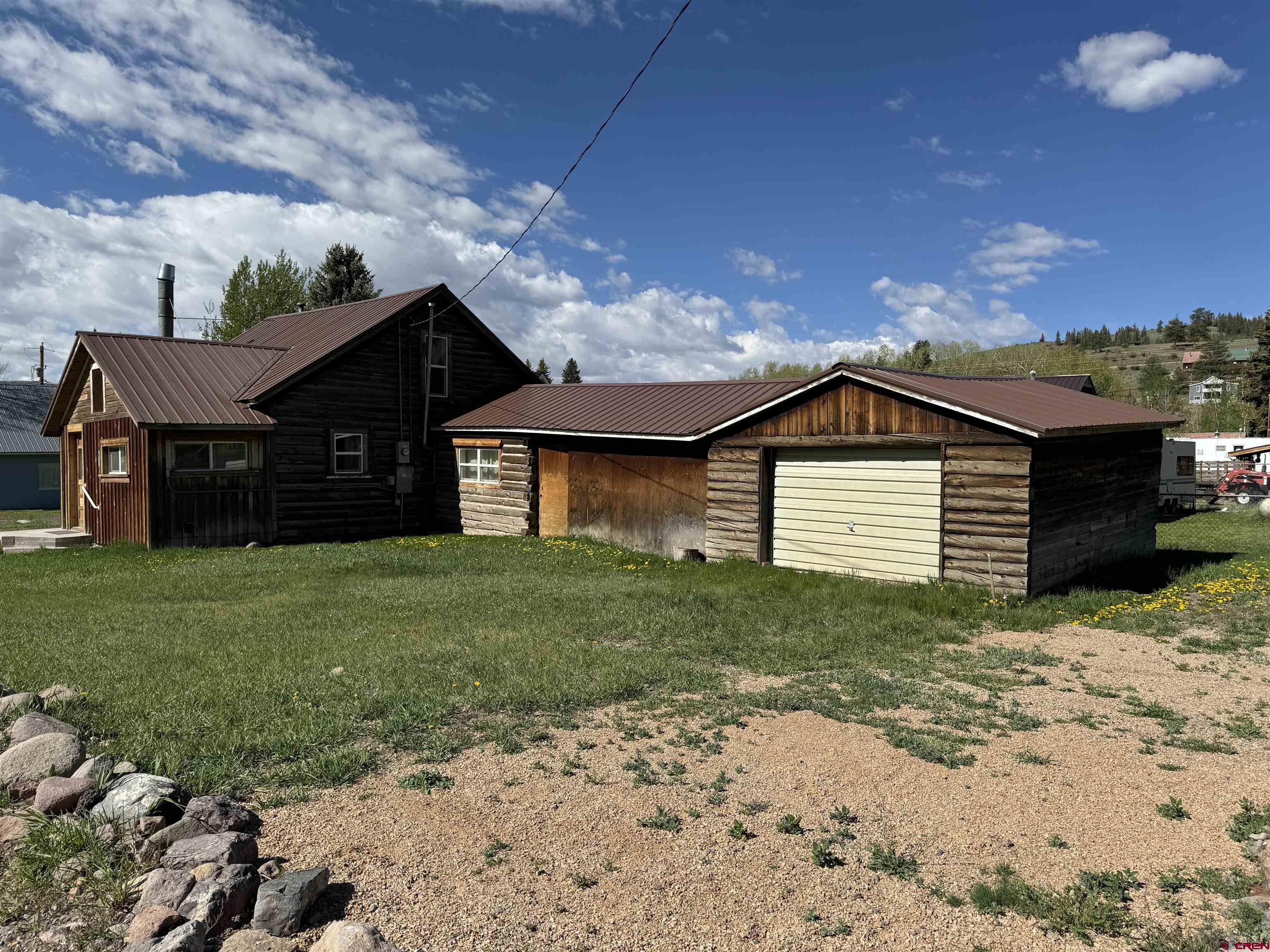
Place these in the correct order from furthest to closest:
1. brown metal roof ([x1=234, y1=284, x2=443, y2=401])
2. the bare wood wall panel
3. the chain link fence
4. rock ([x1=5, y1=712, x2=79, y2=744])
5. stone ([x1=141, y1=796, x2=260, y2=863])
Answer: brown metal roof ([x1=234, y1=284, x2=443, y2=401])
the chain link fence
the bare wood wall panel
rock ([x1=5, y1=712, x2=79, y2=744])
stone ([x1=141, y1=796, x2=260, y2=863])

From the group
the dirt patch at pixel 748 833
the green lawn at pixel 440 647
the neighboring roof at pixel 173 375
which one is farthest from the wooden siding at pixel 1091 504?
the neighboring roof at pixel 173 375

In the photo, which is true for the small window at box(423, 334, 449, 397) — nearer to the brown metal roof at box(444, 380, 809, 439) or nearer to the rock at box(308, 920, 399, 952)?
the brown metal roof at box(444, 380, 809, 439)

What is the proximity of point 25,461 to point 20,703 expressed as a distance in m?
36.4

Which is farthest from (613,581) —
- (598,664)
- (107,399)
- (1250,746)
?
(107,399)

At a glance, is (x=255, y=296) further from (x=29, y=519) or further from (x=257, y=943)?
(x=257, y=943)

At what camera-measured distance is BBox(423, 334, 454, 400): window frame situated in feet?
76.6

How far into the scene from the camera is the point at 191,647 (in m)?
9.46

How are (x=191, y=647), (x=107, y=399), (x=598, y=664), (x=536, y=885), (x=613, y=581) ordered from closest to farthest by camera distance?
(x=536, y=885)
(x=598, y=664)
(x=191, y=647)
(x=613, y=581)
(x=107, y=399)

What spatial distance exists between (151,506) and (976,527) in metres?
17.4

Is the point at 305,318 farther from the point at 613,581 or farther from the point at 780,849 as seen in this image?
the point at 780,849

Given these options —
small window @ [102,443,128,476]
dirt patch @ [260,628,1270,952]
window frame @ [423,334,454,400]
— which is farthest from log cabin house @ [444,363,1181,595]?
small window @ [102,443,128,476]

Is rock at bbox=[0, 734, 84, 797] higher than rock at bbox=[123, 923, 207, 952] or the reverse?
higher

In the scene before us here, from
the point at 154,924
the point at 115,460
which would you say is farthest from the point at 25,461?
the point at 154,924

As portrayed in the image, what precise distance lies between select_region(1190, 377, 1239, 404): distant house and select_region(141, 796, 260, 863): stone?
92.8 metres
